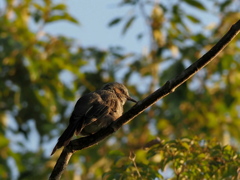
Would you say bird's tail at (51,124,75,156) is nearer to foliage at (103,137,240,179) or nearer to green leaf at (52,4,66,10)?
foliage at (103,137,240,179)

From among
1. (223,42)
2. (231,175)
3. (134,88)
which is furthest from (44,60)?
(223,42)

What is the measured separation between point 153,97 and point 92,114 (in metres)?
1.21

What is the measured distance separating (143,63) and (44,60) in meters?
1.92

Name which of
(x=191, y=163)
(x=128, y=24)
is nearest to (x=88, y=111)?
(x=191, y=163)

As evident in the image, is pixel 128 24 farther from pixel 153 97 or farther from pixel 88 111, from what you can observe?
pixel 153 97

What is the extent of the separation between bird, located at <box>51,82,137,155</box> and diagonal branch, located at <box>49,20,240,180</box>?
13 centimetres

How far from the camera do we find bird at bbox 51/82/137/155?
5496 millimetres

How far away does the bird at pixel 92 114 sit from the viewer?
18.0 ft

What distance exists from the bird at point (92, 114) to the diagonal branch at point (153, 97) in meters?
0.13

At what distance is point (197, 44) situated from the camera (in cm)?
1012

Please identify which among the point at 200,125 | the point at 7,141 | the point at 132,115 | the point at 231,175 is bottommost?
the point at 231,175

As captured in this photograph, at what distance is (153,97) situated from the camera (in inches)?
181

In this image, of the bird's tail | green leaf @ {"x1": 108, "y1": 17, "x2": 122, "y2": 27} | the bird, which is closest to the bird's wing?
the bird

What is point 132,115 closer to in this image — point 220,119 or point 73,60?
point 73,60
